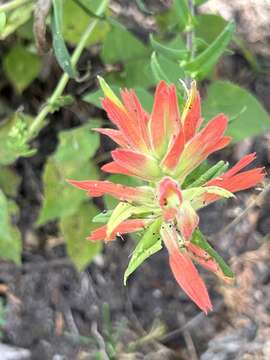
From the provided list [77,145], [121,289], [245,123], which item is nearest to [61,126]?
[77,145]

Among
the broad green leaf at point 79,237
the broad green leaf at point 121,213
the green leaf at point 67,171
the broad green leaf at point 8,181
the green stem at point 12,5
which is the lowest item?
the broad green leaf at point 79,237

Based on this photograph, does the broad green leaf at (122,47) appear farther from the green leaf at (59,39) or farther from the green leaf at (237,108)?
the green leaf at (59,39)

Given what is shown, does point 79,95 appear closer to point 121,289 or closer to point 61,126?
point 61,126

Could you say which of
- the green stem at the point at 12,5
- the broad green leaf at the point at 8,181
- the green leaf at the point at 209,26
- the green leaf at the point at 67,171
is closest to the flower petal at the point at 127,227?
the green stem at the point at 12,5

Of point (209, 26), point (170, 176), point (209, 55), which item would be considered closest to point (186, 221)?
point (170, 176)

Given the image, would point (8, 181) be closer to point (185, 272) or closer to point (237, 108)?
point (237, 108)
